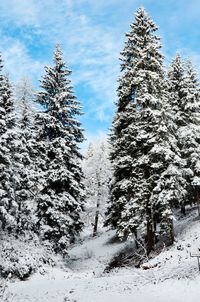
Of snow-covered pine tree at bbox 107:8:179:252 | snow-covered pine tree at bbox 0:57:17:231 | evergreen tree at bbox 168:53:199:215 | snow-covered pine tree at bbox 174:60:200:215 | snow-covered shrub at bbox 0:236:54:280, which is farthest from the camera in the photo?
evergreen tree at bbox 168:53:199:215

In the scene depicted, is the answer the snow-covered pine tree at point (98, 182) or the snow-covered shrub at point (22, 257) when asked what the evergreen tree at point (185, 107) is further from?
the snow-covered pine tree at point (98, 182)

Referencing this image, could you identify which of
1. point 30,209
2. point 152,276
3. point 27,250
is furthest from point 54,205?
point 152,276

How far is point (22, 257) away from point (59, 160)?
7.47 metres

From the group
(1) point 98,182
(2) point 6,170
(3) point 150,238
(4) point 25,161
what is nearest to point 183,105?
(3) point 150,238

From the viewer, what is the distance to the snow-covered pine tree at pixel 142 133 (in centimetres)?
2361

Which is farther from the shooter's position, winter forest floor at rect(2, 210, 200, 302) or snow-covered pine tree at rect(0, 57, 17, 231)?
snow-covered pine tree at rect(0, 57, 17, 231)

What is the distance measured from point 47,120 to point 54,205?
20.7ft

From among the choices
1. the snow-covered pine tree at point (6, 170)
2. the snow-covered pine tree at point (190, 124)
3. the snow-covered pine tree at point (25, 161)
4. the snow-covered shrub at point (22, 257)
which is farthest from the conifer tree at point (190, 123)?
the snow-covered pine tree at point (6, 170)

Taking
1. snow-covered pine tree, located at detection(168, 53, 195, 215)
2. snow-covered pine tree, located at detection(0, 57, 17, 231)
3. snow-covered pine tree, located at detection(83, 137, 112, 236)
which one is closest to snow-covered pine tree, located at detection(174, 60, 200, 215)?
snow-covered pine tree, located at detection(168, 53, 195, 215)

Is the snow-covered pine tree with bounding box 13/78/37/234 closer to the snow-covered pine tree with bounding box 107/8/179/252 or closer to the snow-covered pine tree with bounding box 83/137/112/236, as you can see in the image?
the snow-covered pine tree with bounding box 107/8/179/252

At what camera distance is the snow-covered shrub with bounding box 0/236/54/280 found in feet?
69.2

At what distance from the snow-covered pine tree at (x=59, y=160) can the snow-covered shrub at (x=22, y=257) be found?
153 centimetres

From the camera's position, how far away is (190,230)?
84.0ft

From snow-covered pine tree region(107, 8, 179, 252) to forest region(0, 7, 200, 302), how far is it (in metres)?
0.07
